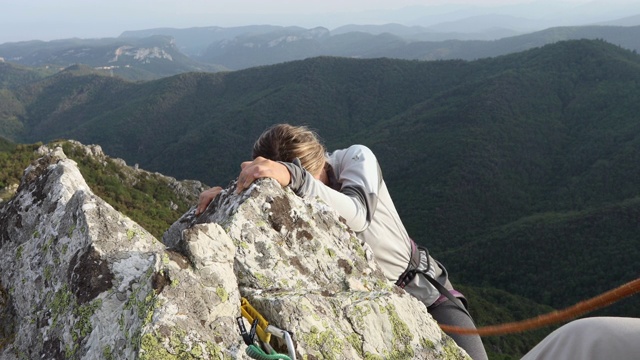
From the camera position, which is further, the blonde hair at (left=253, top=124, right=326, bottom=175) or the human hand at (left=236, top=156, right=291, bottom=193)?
the blonde hair at (left=253, top=124, right=326, bottom=175)

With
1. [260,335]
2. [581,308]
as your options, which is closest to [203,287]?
[260,335]

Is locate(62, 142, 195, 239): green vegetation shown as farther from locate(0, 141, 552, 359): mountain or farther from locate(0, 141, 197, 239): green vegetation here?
locate(0, 141, 552, 359): mountain

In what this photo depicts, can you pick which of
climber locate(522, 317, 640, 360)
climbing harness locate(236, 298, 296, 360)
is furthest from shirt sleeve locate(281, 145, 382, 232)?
climber locate(522, 317, 640, 360)

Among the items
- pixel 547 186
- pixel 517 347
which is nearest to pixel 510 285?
pixel 517 347

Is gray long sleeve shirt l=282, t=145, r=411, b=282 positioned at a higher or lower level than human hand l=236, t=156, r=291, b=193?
lower

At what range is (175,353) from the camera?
2.54 m

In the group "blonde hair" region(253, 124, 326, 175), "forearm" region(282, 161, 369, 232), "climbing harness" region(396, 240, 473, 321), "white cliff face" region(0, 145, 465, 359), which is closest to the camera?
"white cliff face" region(0, 145, 465, 359)

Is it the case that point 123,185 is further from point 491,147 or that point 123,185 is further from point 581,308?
point 491,147

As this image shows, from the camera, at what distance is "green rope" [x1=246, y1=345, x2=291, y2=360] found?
256 cm

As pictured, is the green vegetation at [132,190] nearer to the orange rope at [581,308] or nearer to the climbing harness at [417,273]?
the climbing harness at [417,273]

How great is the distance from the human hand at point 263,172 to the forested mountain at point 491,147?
59.5 meters

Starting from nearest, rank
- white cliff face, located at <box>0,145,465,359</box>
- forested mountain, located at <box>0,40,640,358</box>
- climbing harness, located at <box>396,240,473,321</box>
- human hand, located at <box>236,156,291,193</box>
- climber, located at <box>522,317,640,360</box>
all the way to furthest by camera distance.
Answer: climber, located at <box>522,317,640,360</box>, white cliff face, located at <box>0,145,465,359</box>, human hand, located at <box>236,156,291,193</box>, climbing harness, located at <box>396,240,473,321</box>, forested mountain, located at <box>0,40,640,358</box>

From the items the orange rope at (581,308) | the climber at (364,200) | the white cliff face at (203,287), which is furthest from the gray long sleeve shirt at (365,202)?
the orange rope at (581,308)

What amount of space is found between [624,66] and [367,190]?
16544 cm
